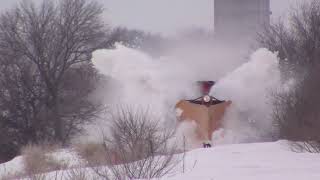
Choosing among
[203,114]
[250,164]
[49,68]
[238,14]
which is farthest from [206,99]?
[238,14]

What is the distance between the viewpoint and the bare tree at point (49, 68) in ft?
125

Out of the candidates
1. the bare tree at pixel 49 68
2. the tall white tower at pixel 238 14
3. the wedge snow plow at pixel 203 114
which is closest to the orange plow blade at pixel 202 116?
the wedge snow plow at pixel 203 114

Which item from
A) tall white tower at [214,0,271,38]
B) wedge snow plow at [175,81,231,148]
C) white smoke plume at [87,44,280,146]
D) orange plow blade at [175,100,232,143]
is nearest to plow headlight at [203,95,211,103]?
wedge snow plow at [175,81,231,148]

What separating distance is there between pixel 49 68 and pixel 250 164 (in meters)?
29.1

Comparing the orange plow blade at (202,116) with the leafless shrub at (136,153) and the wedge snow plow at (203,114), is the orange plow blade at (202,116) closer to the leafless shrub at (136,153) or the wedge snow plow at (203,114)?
the wedge snow plow at (203,114)

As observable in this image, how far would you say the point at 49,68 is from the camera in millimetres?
40000

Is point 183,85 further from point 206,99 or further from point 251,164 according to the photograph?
point 251,164

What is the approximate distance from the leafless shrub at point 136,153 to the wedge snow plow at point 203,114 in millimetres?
6156

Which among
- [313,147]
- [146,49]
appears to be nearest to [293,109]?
[313,147]

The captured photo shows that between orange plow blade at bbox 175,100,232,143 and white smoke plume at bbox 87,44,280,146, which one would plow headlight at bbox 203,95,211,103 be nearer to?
orange plow blade at bbox 175,100,232,143

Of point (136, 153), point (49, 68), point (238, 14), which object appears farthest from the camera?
point (238, 14)

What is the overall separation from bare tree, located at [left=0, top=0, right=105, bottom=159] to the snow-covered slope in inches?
916

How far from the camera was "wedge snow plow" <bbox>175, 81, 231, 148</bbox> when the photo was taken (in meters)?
22.4

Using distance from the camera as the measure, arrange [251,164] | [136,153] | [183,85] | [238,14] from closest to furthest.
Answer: [136,153] < [251,164] < [183,85] < [238,14]
